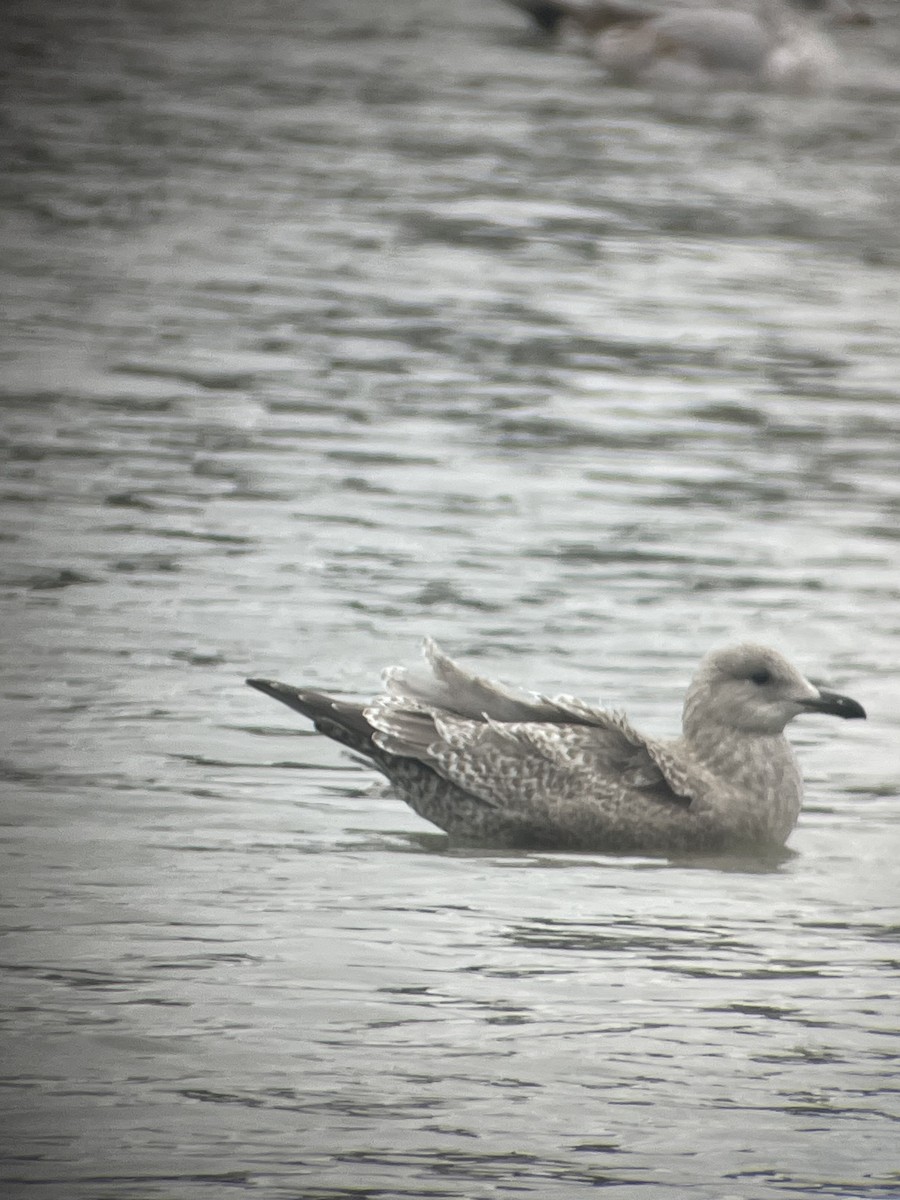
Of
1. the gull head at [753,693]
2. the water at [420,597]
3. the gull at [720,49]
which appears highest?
the gull at [720,49]

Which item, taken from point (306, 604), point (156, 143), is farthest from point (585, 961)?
point (156, 143)

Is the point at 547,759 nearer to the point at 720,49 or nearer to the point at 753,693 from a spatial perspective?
the point at 753,693

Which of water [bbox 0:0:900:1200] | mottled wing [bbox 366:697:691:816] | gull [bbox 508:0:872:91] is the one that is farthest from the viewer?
gull [bbox 508:0:872:91]

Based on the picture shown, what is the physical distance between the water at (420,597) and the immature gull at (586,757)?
0.60ft

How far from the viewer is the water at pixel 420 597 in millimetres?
6941

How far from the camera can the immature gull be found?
30.3ft

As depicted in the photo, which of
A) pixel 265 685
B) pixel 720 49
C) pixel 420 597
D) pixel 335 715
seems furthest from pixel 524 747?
pixel 720 49

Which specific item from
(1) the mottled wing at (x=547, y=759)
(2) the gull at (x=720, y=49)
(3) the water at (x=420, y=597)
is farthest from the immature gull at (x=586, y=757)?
(2) the gull at (x=720, y=49)

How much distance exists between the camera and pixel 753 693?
31.0 ft

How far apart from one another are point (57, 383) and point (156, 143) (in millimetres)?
8864

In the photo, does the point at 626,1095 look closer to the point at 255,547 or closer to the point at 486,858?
the point at 486,858

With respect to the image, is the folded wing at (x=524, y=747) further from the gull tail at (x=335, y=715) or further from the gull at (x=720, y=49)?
the gull at (x=720, y=49)

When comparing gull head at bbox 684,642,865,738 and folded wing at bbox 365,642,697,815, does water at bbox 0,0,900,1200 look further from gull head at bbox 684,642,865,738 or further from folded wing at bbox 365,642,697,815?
gull head at bbox 684,642,865,738

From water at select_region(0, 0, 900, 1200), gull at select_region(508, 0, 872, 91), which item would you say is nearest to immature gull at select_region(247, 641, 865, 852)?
water at select_region(0, 0, 900, 1200)
